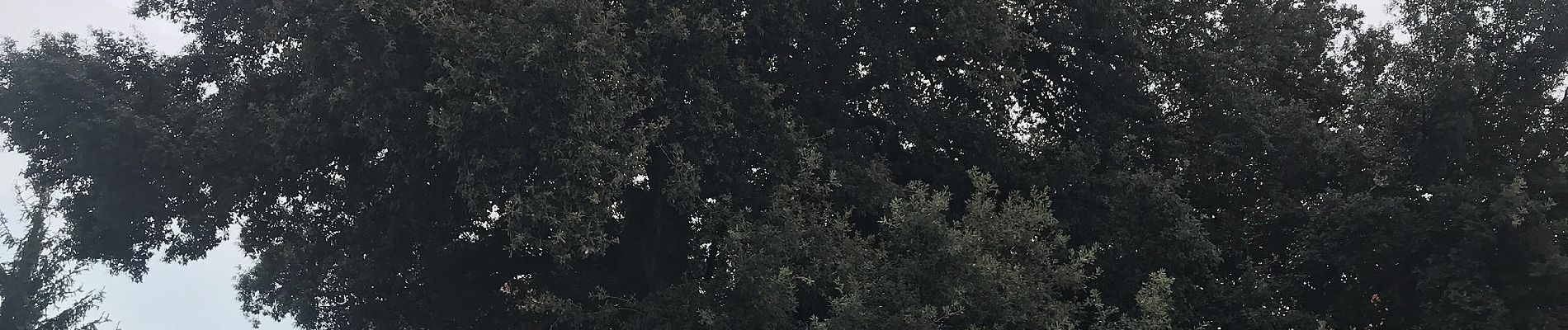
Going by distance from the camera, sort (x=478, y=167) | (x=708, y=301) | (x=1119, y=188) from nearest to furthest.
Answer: (x=478, y=167)
(x=708, y=301)
(x=1119, y=188)

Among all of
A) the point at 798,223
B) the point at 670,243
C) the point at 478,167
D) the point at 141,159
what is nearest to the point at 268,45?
the point at 141,159

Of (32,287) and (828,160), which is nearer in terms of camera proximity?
(828,160)

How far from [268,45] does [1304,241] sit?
57.6 feet

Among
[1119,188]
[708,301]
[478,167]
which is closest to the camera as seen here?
[478,167]

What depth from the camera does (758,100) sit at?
19.6m

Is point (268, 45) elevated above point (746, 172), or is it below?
above

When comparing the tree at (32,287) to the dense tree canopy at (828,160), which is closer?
the dense tree canopy at (828,160)

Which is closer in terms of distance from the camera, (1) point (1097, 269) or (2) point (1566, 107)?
(1) point (1097, 269)

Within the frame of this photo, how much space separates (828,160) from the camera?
2023 centimetres

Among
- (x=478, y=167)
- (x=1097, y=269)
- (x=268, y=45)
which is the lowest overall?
(x=1097, y=269)

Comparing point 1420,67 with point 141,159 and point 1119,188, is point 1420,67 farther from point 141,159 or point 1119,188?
point 141,159

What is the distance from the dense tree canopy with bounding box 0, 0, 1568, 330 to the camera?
1766 centimetres

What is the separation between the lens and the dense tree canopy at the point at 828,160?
57.9ft

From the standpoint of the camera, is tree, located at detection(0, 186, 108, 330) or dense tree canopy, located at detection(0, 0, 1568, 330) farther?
tree, located at detection(0, 186, 108, 330)
